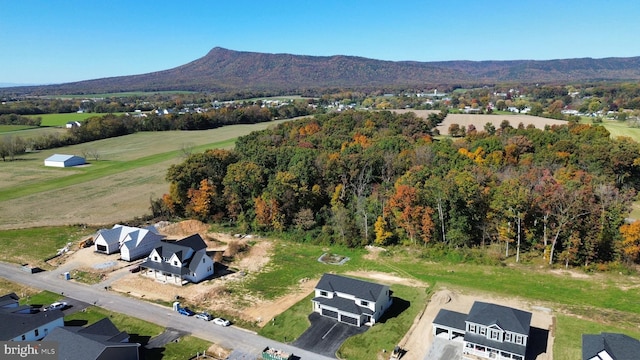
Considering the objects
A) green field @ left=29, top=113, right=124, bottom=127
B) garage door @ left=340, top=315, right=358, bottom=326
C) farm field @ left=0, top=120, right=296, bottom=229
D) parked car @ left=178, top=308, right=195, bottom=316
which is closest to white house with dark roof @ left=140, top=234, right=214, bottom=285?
parked car @ left=178, top=308, right=195, bottom=316

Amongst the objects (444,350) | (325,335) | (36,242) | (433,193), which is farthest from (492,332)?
(36,242)

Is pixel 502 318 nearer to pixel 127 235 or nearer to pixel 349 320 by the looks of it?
pixel 349 320

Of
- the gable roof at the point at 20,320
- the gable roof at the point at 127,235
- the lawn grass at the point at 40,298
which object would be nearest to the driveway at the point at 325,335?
the gable roof at the point at 20,320

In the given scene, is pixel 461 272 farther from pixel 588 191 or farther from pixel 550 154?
pixel 550 154

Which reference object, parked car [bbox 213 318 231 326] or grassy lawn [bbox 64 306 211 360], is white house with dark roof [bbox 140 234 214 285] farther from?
parked car [bbox 213 318 231 326]

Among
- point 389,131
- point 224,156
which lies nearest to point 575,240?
point 224,156

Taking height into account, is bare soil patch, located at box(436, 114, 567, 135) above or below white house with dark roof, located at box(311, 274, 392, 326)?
above
